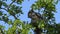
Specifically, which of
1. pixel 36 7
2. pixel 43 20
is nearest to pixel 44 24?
pixel 43 20

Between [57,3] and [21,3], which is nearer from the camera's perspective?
[57,3]

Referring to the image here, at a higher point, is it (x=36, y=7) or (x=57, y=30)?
(x=36, y=7)

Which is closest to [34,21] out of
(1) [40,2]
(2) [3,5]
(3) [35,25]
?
(3) [35,25]

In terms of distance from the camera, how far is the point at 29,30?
26.5 feet

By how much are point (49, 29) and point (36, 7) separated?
935mm

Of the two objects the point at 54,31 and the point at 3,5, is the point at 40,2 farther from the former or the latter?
the point at 3,5

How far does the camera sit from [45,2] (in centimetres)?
825

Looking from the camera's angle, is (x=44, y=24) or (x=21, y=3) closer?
(x=44, y=24)

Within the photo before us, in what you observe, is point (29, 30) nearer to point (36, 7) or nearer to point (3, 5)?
point (36, 7)

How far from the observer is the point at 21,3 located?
9.48m

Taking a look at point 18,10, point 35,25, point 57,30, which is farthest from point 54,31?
point 18,10

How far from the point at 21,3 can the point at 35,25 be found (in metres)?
1.44

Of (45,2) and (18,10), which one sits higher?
(45,2)

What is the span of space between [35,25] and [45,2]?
3.06ft
